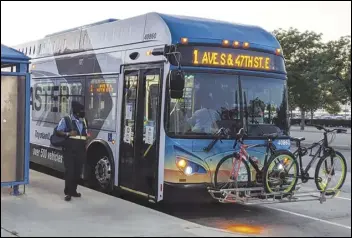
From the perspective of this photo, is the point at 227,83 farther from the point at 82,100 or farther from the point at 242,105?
the point at 82,100

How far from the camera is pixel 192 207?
9.37 m

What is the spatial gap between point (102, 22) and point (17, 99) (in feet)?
12.4

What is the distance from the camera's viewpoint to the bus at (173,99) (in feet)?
25.7

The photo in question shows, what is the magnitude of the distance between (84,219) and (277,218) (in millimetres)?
3574

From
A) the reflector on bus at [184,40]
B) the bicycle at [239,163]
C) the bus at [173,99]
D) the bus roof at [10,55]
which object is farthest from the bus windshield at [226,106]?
Answer: the bus roof at [10,55]

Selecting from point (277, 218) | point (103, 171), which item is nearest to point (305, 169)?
point (277, 218)

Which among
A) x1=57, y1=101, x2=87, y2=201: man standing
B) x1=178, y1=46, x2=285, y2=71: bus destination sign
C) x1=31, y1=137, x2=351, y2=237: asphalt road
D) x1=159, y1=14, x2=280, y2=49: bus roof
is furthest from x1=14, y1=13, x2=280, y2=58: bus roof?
x1=31, y1=137, x2=351, y2=237: asphalt road

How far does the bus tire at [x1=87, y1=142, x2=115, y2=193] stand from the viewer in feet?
30.2

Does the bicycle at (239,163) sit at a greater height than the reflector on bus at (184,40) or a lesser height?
lesser

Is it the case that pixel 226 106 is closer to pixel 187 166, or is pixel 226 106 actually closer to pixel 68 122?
pixel 187 166

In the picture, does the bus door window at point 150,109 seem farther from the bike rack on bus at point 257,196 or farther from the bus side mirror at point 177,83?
the bike rack on bus at point 257,196

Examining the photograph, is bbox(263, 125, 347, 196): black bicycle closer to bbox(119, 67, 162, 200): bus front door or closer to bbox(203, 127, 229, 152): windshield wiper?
bbox(203, 127, 229, 152): windshield wiper

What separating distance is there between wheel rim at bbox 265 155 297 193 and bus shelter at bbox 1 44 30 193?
12.6 feet

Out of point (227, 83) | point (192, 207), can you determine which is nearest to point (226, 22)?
point (227, 83)
